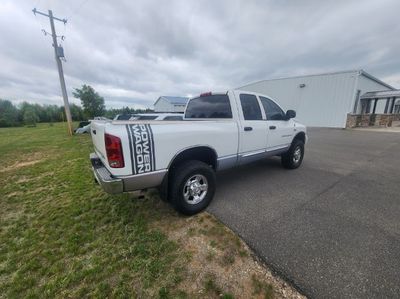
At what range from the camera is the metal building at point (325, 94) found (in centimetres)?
1720

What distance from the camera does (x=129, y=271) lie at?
206 cm

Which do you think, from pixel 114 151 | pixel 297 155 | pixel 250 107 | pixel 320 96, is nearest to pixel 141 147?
pixel 114 151

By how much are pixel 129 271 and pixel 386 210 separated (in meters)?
4.06

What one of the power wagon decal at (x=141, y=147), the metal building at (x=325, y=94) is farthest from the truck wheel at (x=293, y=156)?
the metal building at (x=325, y=94)

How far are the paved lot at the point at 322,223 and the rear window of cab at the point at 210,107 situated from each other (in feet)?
5.29

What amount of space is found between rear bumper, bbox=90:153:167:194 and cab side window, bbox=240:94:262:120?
81.8 inches

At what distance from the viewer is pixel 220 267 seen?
2107mm

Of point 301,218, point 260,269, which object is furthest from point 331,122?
point 260,269

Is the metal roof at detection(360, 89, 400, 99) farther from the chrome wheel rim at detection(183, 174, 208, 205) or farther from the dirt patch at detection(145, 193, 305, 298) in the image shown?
the dirt patch at detection(145, 193, 305, 298)

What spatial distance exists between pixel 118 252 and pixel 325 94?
72.4ft

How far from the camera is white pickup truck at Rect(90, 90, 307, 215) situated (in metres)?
2.36

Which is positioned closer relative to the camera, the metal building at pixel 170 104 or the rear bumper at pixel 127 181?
the rear bumper at pixel 127 181

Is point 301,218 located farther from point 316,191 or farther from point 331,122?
point 331,122

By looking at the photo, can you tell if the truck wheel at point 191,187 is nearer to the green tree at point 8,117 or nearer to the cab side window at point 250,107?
the cab side window at point 250,107
